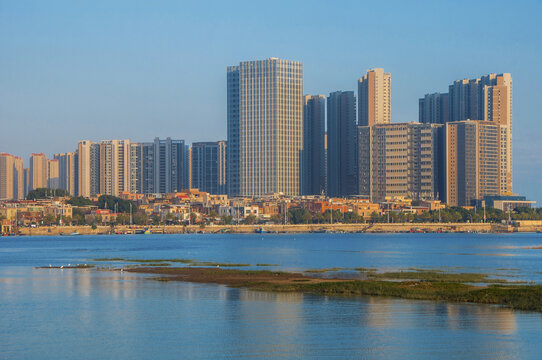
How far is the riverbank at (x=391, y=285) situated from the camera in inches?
2655

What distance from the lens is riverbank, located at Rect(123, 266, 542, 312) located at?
2655 inches

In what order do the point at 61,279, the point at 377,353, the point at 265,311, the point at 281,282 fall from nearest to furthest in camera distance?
the point at 377,353, the point at 265,311, the point at 281,282, the point at 61,279

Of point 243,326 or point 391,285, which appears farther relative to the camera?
point 391,285

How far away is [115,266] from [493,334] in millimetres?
70350

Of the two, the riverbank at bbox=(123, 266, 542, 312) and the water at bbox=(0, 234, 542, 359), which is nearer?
the water at bbox=(0, 234, 542, 359)

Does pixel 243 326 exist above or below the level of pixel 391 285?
below

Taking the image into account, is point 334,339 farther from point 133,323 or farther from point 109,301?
point 109,301

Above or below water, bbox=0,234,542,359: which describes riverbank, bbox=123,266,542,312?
above

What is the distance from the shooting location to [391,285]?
77.7m

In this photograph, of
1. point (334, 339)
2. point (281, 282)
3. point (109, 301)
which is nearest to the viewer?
point (334, 339)

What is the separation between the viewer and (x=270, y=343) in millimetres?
50625

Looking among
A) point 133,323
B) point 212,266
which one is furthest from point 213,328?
point 212,266

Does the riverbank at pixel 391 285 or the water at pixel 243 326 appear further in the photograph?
the riverbank at pixel 391 285

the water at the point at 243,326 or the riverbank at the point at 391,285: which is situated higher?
the riverbank at the point at 391,285
